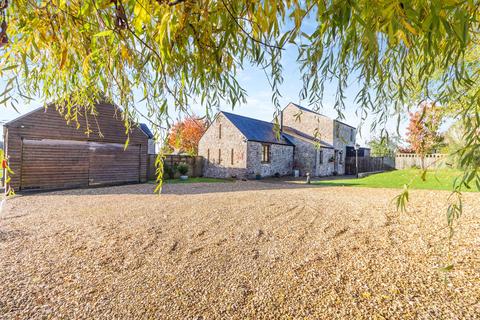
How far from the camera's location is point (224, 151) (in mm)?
18656

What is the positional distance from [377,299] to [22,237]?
6.02 m

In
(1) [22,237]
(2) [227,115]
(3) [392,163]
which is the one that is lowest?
(1) [22,237]

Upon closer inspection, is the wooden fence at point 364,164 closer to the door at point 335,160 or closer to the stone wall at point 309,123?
the door at point 335,160

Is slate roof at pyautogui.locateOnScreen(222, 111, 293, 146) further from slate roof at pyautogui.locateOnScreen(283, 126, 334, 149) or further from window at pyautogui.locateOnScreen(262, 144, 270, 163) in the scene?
slate roof at pyautogui.locateOnScreen(283, 126, 334, 149)

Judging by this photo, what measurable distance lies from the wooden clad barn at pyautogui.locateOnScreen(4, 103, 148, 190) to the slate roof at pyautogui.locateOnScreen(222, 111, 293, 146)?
6.62m

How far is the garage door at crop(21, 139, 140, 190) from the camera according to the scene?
10.8m

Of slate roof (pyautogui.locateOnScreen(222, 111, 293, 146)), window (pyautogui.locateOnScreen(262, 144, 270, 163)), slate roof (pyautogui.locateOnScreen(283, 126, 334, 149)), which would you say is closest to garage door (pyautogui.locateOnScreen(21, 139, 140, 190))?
slate roof (pyautogui.locateOnScreen(222, 111, 293, 146))

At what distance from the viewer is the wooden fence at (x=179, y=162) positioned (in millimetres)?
15896

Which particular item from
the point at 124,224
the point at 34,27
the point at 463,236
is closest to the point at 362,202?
the point at 463,236

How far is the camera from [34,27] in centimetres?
184

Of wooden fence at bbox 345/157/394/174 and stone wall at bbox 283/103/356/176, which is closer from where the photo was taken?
stone wall at bbox 283/103/356/176

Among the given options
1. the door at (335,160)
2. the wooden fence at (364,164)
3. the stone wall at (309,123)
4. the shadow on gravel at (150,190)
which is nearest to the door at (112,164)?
the shadow on gravel at (150,190)

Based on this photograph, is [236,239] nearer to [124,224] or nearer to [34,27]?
[124,224]

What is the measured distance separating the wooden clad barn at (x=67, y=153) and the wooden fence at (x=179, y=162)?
838mm
